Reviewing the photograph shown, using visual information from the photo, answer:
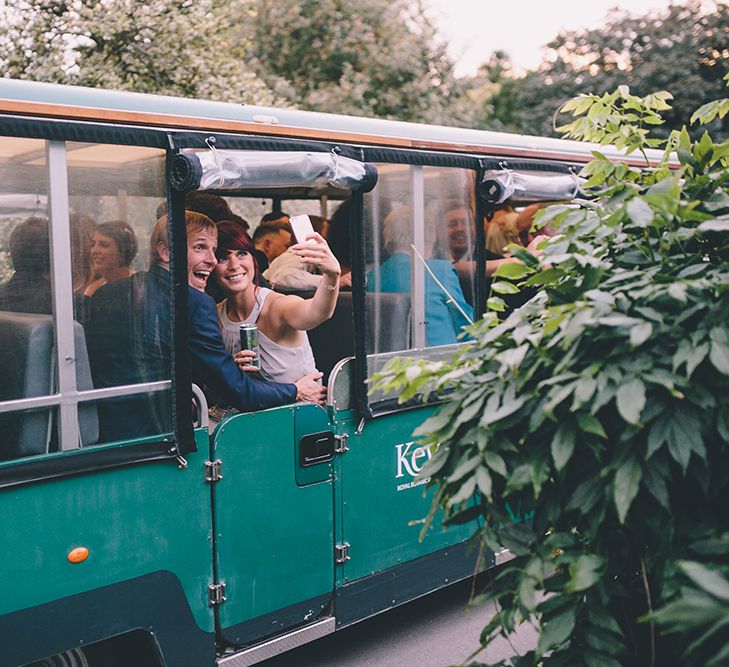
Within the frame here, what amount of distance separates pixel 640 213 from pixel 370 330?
2660 mm

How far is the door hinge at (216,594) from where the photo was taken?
3951 mm

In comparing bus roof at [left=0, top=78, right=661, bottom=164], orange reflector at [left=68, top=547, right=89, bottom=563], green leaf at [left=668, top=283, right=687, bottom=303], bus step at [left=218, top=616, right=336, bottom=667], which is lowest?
bus step at [left=218, top=616, right=336, bottom=667]

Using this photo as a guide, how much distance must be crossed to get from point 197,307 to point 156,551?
3.62 feet

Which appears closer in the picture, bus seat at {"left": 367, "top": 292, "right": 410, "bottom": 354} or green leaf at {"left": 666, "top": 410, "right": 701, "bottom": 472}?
green leaf at {"left": 666, "top": 410, "right": 701, "bottom": 472}

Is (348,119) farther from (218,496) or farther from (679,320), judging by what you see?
(679,320)

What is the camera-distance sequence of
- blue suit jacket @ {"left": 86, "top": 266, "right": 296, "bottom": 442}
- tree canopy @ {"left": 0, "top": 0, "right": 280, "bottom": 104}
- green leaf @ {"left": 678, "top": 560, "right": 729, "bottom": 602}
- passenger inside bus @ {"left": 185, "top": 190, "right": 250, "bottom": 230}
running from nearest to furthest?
1. green leaf @ {"left": 678, "top": 560, "right": 729, "bottom": 602}
2. blue suit jacket @ {"left": 86, "top": 266, "right": 296, "bottom": 442}
3. passenger inside bus @ {"left": 185, "top": 190, "right": 250, "bottom": 230}
4. tree canopy @ {"left": 0, "top": 0, "right": 280, "bottom": 104}

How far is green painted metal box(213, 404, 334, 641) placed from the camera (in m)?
4.00

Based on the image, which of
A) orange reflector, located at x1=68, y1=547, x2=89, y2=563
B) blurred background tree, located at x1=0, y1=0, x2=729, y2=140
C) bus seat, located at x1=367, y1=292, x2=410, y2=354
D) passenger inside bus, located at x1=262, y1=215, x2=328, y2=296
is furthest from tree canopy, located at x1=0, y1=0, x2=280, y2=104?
orange reflector, located at x1=68, y1=547, x2=89, y2=563

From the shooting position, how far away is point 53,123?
3.35 meters

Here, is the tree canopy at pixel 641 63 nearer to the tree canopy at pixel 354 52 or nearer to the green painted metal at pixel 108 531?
the tree canopy at pixel 354 52

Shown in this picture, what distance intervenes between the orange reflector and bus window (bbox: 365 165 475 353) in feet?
6.10

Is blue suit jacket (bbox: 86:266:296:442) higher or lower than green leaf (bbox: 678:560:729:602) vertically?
higher

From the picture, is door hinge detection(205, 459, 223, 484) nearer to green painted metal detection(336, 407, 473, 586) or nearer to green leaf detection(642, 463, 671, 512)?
green painted metal detection(336, 407, 473, 586)

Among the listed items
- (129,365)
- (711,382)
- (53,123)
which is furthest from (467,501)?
(53,123)
